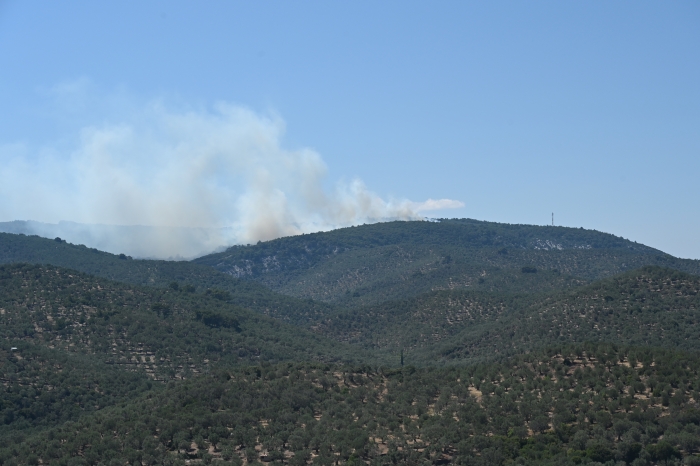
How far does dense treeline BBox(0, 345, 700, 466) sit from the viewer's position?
66.9m

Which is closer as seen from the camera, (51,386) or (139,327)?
(51,386)

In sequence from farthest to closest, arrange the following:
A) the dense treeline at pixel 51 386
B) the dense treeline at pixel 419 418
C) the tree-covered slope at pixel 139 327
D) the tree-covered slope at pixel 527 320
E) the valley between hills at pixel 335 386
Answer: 1. the tree-covered slope at pixel 527 320
2. the tree-covered slope at pixel 139 327
3. the dense treeline at pixel 51 386
4. the valley between hills at pixel 335 386
5. the dense treeline at pixel 419 418

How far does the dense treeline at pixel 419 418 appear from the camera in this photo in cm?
6694

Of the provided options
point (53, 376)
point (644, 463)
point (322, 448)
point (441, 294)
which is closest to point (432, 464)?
point (322, 448)

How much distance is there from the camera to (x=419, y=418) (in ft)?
253

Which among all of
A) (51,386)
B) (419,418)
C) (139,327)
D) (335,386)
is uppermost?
(139,327)

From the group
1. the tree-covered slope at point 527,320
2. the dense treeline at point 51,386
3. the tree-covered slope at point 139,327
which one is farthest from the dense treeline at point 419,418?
the tree-covered slope at point 527,320

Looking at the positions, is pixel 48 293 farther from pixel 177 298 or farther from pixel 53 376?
pixel 53 376

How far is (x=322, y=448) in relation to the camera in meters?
68.6

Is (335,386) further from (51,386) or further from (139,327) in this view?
(139,327)

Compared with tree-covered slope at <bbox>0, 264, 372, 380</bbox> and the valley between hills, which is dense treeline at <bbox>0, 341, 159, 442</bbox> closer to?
the valley between hills

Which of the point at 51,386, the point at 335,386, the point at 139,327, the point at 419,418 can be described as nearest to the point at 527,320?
the point at 139,327

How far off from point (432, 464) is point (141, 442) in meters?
24.4

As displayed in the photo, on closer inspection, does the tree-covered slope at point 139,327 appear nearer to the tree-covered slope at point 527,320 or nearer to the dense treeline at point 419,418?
the tree-covered slope at point 527,320
